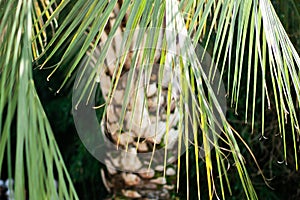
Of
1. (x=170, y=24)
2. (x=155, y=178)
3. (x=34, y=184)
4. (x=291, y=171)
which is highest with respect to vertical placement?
(x=170, y=24)

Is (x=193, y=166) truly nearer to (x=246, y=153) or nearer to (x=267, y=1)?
(x=246, y=153)

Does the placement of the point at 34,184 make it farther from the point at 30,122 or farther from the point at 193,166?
the point at 193,166

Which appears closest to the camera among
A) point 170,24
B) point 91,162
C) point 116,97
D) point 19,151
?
point 19,151

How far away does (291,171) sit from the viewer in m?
1.80

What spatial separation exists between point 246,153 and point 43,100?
79cm

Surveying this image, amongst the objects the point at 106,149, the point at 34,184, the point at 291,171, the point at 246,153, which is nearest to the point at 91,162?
the point at 246,153

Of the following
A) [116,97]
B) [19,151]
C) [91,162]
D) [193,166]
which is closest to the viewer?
[19,151]

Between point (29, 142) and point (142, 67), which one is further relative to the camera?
point (142, 67)

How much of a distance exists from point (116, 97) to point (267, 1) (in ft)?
1.86

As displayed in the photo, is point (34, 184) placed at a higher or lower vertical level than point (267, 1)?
lower

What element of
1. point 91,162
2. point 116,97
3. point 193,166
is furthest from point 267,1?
point 91,162

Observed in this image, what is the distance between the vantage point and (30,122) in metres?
0.39

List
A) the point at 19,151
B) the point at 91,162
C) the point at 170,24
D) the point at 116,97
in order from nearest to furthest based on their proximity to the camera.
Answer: the point at 19,151, the point at 170,24, the point at 116,97, the point at 91,162

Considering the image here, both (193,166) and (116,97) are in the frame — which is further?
(193,166)
